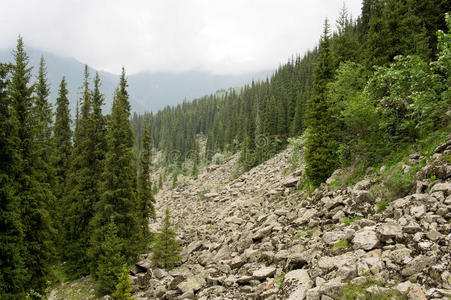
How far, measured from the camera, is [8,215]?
1152 cm

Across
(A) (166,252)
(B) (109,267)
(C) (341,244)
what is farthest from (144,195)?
(C) (341,244)

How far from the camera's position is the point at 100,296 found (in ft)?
51.6

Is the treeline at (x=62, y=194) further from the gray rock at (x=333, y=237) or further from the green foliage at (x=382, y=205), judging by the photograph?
the green foliage at (x=382, y=205)

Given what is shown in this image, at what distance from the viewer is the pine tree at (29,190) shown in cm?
1402

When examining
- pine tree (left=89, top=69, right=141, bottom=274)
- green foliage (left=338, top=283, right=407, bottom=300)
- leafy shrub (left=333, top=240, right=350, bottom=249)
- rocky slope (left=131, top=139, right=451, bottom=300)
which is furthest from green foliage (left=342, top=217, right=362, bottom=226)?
pine tree (left=89, top=69, right=141, bottom=274)

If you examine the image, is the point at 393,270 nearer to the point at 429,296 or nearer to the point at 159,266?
the point at 429,296

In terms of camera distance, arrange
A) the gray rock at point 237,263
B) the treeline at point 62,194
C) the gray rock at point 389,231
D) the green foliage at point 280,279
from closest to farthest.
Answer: the gray rock at point 389,231 → the green foliage at point 280,279 → the gray rock at point 237,263 → the treeline at point 62,194

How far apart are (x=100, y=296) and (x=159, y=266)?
158 inches

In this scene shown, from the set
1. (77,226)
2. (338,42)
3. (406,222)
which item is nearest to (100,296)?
(77,226)

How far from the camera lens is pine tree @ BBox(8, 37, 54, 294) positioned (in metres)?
14.0

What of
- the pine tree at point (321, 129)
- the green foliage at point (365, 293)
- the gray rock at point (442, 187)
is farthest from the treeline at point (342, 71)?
the green foliage at point (365, 293)

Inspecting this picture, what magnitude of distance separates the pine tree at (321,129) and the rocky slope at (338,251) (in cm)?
171

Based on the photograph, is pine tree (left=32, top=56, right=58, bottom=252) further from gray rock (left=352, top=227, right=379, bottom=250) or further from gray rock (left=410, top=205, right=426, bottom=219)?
gray rock (left=410, top=205, right=426, bottom=219)

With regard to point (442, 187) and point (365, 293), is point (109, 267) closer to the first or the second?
point (365, 293)
